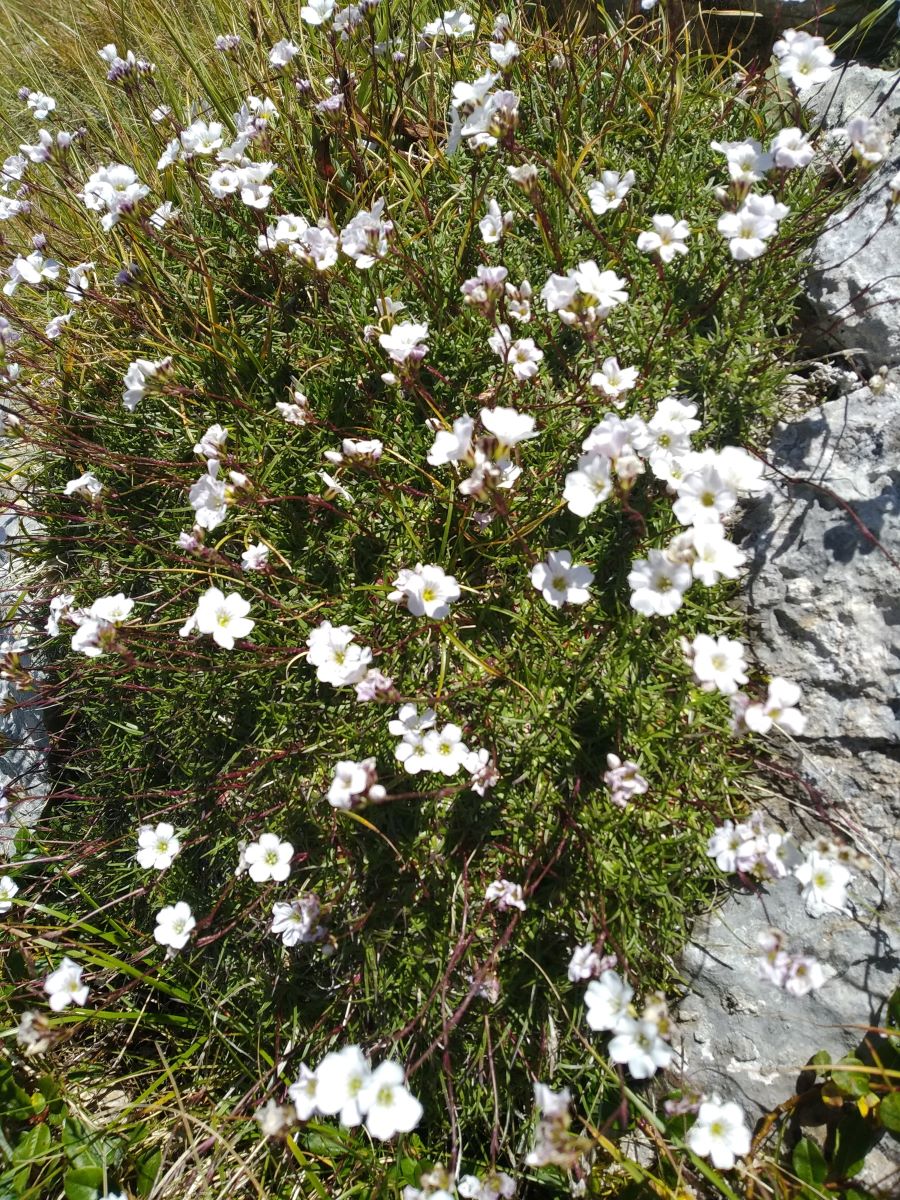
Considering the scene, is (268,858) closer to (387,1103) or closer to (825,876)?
(387,1103)

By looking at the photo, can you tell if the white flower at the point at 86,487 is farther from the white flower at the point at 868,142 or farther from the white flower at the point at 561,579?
the white flower at the point at 868,142

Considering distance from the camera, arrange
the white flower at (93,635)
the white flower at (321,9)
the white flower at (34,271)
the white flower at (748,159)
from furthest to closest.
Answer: the white flower at (34,271) → the white flower at (321,9) → the white flower at (748,159) → the white flower at (93,635)

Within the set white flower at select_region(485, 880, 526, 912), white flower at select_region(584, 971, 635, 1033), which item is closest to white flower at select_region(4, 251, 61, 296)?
white flower at select_region(485, 880, 526, 912)

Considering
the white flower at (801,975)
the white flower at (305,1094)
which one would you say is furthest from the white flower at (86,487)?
the white flower at (801,975)

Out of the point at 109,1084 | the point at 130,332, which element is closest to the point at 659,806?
the point at 109,1084

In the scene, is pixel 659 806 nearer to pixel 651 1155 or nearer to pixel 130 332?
pixel 651 1155

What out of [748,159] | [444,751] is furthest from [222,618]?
[748,159]
